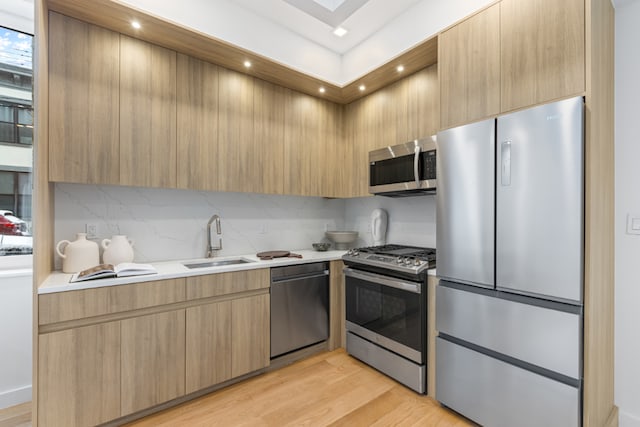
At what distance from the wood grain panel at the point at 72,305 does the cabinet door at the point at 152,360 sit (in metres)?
0.18

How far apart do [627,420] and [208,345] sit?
2.67 metres

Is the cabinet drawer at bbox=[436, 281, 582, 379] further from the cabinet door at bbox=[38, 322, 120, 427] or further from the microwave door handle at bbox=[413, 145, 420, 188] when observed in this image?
the cabinet door at bbox=[38, 322, 120, 427]

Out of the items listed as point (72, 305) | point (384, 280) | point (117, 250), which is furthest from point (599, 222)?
point (117, 250)

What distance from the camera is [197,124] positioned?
7.82ft

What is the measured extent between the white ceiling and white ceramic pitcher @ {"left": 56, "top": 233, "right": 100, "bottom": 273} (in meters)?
2.15

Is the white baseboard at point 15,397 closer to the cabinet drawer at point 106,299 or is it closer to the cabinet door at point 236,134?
the cabinet drawer at point 106,299

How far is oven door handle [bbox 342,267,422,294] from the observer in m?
2.14

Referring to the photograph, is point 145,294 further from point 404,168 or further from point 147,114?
point 404,168

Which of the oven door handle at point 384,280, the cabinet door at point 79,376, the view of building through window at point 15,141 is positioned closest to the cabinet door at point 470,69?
the oven door handle at point 384,280

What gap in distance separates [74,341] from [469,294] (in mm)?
2343

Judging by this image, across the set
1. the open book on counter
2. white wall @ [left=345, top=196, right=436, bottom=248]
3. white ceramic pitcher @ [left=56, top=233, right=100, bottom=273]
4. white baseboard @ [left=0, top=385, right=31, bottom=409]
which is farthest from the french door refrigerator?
white baseboard @ [left=0, top=385, right=31, bottom=409]

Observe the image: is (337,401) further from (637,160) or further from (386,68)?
(386,68)

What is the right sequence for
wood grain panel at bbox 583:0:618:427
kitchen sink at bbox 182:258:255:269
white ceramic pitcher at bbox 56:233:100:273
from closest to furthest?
wood grain panel at bbox 583:0:618:427
white ceramic pitcher at bbox 56:233:100:273
kitchen sink at bbox 182:258:255:269

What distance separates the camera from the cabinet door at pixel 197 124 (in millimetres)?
2316
